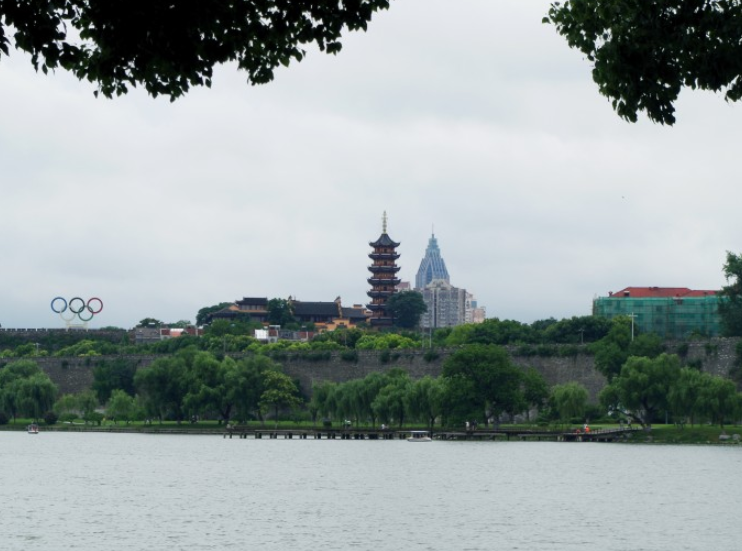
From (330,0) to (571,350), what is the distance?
272 ft

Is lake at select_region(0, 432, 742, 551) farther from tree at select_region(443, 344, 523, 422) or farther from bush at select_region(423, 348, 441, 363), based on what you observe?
bush at select_region(423, 348, 441, 363)

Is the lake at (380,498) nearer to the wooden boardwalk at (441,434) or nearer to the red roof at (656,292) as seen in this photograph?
the wooden boardwalk at (441,434)

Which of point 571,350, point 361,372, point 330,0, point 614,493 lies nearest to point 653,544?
point 614,493

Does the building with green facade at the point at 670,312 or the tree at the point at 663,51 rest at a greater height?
the building with green facade at the point at 670,312

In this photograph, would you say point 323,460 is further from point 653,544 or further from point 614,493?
point 653,544

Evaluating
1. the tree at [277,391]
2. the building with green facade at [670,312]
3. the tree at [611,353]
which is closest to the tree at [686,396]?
the tree at [611,353]

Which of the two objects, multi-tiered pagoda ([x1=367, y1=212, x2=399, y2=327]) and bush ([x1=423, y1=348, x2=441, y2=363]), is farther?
multi-tiered pagoda ([x1=367, y1=212, x2=399, y2=327])

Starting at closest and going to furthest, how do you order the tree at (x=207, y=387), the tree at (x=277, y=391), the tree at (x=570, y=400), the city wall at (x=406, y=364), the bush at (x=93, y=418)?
the tree at (x=570, y=400) → the city wall at (x=406, y=364) → the tree at (x=207, y=387) → the tree at (x=277, y=391) → the bush at (x=93, y=418)

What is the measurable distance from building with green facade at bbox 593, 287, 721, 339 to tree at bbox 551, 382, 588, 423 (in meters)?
A: 47.3

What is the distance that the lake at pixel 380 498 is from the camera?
3769 cm

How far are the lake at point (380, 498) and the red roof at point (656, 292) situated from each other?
67655mm

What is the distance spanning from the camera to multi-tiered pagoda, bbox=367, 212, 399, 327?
196375mm

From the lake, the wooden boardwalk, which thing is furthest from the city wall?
the lake

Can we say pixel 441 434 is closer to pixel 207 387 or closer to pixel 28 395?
pixel 207 387
